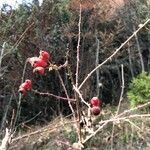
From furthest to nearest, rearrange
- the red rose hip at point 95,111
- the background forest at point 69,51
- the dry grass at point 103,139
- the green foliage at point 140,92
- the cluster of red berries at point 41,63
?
1. the background forest at point 69,51
2. the green foliage at point 140,92
3. the dry grass at point 103,139
4. the cluster of red berries at point 41,63
5. the red rose hip at point 95,111

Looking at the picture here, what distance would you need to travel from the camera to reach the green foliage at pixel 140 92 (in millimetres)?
8219

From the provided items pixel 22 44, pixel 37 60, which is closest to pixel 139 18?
pixel 22 44

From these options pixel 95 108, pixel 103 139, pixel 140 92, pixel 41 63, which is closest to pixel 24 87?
pixel 41 63

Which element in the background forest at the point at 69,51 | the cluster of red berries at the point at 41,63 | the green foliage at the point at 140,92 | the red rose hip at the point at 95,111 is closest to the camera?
the red rose hip at the point at 95,111

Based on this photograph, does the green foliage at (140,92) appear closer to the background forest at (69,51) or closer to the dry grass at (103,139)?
the background forest at (69,51)

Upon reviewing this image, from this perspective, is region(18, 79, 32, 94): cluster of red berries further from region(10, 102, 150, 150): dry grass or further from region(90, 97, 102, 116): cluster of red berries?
region(10, 102, 150, 150): dry grass

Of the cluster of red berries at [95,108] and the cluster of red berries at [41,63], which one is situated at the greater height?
the cluster of red berries at [41,63]

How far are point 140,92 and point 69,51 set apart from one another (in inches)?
58.2

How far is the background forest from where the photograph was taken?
881 cm

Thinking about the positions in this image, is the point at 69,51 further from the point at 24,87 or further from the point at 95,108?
the point at 95,108

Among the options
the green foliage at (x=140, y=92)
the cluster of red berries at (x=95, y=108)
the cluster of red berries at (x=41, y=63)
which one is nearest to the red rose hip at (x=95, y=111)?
the cluster of red berries at (x=95, y=108)

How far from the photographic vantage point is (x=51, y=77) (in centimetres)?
926

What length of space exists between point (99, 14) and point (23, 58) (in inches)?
69.8

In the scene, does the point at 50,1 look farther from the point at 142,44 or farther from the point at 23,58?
the point at 142,44
